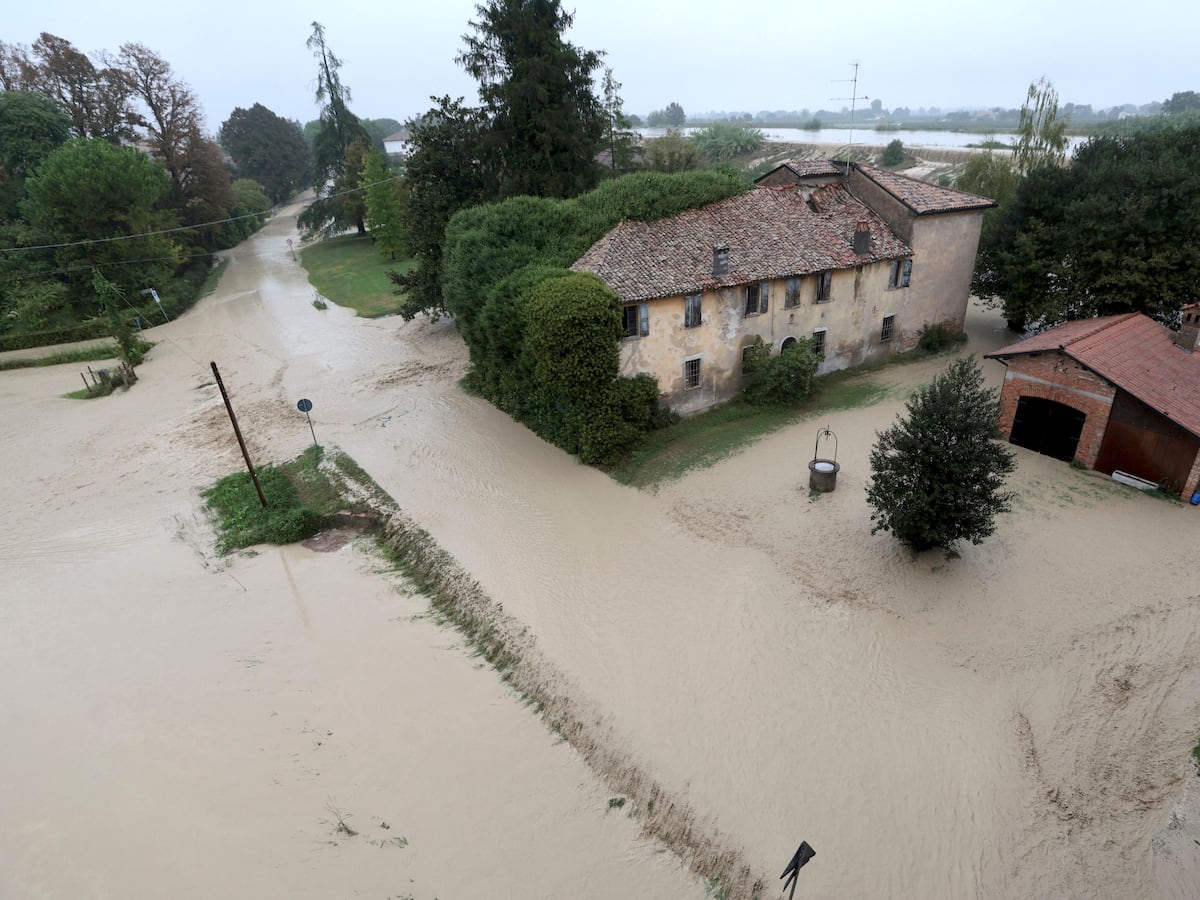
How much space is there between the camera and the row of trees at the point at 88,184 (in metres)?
40.6

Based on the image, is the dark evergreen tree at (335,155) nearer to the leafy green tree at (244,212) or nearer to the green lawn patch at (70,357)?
the leafy green tree at (244,212)

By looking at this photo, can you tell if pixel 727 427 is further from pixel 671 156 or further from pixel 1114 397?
pixel 671 156

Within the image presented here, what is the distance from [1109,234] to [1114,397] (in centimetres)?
1084

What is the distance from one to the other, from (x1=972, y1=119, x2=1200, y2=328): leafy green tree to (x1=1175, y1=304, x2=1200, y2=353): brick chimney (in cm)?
446

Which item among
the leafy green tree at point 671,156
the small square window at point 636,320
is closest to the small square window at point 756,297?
the small square window at point 636,320

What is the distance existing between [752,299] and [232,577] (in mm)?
20214

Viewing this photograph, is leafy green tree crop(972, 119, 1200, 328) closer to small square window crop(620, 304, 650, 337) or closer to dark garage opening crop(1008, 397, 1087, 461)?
dark garage opening crop(1008, 397, 1087, 461)

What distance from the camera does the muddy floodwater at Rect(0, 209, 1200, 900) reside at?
35.3 feet

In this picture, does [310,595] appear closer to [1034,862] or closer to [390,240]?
[1034,862]

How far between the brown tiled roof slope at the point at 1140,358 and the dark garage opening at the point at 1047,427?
64.5 inches

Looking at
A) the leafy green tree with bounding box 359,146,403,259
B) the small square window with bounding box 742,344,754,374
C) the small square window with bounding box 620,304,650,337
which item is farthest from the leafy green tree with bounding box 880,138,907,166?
the small square window with bounding box 620,304,650,337

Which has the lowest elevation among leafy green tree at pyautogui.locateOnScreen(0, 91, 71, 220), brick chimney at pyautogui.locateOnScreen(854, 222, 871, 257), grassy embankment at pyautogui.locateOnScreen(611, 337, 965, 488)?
grassy embankment at pyautogui.locateOnScreen(611, 337, 965, 488)

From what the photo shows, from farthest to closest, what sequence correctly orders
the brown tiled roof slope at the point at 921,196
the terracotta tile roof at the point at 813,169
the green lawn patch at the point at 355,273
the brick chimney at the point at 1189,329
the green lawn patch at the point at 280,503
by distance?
1. the green lawn patch at the point at 355,273
2. the terracotta tile roof at the point at 813,169
3. the brown tiled roof slope at the point at 921,196
4. the green lawn patch at the point at 280,503
5. the brick chimney at the point at 1189,329

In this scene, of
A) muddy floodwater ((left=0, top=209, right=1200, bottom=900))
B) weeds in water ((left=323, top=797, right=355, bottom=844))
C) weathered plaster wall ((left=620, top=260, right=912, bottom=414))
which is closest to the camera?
muddy floodwater ((left=0, top=209, right=1200, bottom=900))
